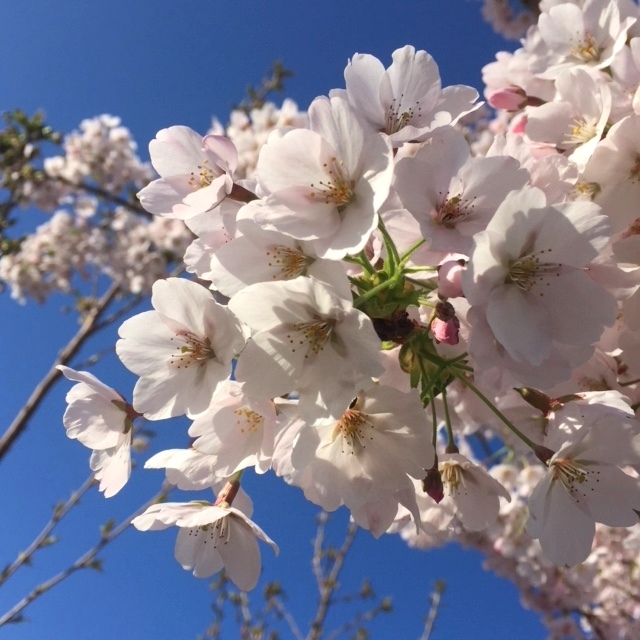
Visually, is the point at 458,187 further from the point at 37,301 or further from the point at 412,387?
the point at 37,301

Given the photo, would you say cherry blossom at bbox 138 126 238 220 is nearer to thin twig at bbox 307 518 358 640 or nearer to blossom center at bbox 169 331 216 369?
blossom center at bbox 169 331 216 369

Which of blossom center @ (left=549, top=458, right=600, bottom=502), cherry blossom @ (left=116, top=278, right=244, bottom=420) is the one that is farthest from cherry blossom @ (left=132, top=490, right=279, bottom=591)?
blossom center @ (left=549, top=458, right=600, bottom=502)

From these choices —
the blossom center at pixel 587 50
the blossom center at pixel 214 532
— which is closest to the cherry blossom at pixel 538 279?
the blossom center at pixel 214 532

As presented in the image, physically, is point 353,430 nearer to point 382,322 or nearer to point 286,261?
point 382,322

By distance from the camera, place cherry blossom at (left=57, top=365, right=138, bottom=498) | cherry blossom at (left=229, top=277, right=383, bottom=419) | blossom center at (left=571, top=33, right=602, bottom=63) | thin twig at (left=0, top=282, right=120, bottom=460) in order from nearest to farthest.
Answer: cherry blossom at (left=229, top=277, right=383, bottom=419), cherry blossom at (left=57, top=365, right=138, bottom=498), blossom center at (left=571, top=33, right=602, bottom=63), thin twig at (left=0, top=282, right=120, bottom=460)

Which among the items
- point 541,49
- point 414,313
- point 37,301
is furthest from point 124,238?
point 414,313

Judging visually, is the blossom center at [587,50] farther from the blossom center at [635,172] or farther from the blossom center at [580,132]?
the blossom center at [635,172]

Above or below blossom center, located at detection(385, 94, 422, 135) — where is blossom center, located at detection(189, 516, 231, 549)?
below
